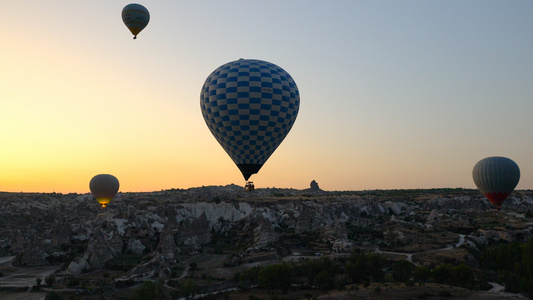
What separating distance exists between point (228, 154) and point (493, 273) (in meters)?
36.1

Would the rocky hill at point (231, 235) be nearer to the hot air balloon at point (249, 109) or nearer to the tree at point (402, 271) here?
the tree at point (402, 271)

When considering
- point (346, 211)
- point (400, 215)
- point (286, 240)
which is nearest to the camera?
point (286, 240)

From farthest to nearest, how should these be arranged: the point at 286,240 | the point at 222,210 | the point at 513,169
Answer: the point at 222,210 → the point at 513,169 → the point at 286,240

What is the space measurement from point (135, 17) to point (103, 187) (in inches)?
1784

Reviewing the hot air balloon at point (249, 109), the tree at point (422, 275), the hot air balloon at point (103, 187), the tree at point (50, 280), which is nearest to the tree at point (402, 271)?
the tree at point (422, 275)

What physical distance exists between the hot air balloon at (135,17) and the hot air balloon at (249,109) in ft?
43.3

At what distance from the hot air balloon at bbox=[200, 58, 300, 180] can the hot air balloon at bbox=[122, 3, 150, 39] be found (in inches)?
519

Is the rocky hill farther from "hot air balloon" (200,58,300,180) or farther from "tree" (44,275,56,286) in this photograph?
"hot air balloon" (200,58,300,180)

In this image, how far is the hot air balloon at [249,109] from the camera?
60938mm

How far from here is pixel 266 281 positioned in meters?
50.9

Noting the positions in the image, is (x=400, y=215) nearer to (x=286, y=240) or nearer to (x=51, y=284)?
(x=286, y=240)

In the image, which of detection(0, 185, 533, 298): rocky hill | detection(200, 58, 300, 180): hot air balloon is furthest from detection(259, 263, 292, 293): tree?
detection(200, 58, 300, 180): hot air balloon

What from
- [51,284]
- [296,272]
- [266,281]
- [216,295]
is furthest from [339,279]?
[51,284]

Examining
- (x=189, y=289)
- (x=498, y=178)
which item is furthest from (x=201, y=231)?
(x=498, y=178)
